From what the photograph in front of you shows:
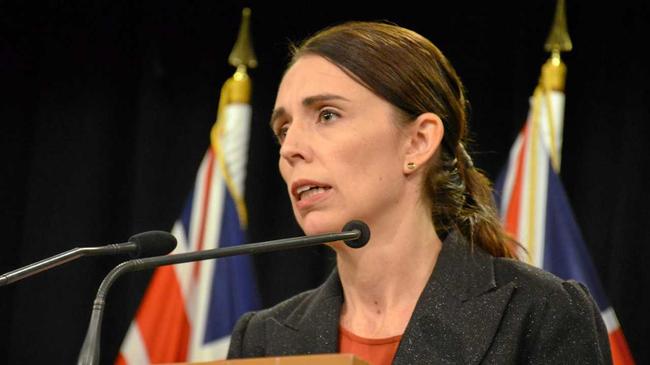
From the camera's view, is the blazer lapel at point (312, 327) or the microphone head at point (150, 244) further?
the blazer lapel at point (312, 327)

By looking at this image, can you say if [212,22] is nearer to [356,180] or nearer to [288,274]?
[288,274]

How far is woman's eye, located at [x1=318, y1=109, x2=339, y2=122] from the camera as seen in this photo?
209cm

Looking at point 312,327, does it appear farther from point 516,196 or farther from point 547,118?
point 547,118

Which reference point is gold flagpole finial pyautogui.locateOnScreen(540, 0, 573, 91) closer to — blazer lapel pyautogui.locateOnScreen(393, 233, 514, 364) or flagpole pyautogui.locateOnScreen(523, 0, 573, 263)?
flagpole pyautogui.locateOnScreen(523, 0, 573, 263)

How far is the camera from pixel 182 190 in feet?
13.2

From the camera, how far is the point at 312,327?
2221mm

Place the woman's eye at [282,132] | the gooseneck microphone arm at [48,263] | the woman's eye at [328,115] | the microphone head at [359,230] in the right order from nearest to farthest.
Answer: the gooseneck microphone arm at [48,263] < the microphone head at [359,230] < the woman's eye at [328,115] < the woman's eye at [282,132]

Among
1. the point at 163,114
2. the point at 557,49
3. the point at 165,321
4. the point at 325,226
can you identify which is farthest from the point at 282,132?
the point at 163,114

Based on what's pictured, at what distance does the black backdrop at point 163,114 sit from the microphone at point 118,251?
207 cm

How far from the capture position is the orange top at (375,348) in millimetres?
2066

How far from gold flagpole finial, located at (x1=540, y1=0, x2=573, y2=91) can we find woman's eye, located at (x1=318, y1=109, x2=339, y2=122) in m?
1.41

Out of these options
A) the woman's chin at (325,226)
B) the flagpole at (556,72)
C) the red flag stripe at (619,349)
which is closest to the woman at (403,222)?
the woman's chin at (325,226)

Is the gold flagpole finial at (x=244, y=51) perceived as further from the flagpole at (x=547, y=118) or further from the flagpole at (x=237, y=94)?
the flagpole at (x=547, y=118)

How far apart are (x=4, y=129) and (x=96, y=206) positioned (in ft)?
1.78
